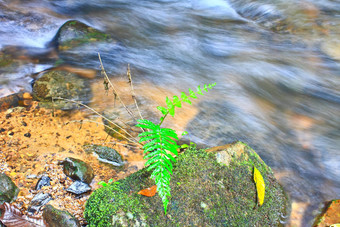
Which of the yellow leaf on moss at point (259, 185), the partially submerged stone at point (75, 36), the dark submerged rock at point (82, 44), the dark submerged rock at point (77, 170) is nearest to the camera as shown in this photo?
the yellow leaf on moss at point (259, 185)

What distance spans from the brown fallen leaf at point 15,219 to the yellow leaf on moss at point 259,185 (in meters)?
2.03

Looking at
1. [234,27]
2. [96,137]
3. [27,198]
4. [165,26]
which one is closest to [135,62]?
[165,26]

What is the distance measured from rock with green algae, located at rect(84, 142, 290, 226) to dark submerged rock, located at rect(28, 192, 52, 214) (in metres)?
0.74

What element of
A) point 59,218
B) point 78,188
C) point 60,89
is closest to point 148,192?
point 59,218

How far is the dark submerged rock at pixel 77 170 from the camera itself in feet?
10.4

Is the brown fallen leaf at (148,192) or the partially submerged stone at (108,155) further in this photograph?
the partially submerged stone at (108,155)

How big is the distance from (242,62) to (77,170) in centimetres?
472

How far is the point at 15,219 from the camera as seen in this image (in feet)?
8.59

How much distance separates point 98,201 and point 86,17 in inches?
250

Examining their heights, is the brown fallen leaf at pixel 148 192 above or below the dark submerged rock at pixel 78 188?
above

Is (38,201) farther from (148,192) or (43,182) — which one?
(148,192)

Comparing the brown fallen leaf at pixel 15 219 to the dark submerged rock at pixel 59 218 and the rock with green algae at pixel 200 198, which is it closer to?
the dark submerged rock at pixel 59 218

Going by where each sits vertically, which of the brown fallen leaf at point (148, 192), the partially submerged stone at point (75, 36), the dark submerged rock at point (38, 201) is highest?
the partially submerged stone at point (75, 36)

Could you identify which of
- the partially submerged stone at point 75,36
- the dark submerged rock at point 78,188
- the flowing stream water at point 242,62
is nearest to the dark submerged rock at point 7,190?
the dark submerged rock at point 78,188
